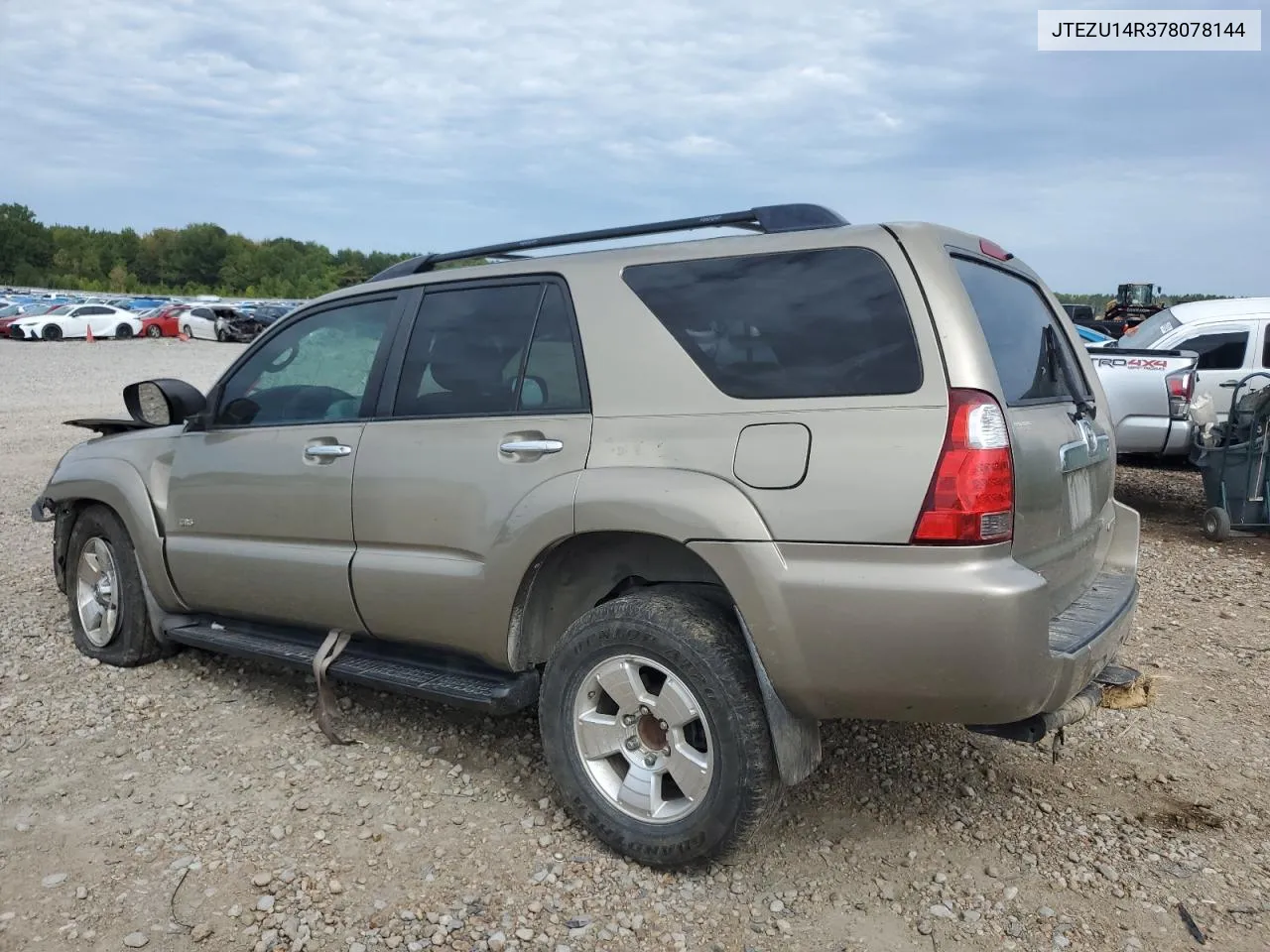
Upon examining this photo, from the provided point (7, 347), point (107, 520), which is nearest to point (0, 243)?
point (7, 347)

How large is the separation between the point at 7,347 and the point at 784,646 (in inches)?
1433

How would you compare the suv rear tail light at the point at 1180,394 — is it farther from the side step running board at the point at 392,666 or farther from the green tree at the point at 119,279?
the green tree at the point at 119,279

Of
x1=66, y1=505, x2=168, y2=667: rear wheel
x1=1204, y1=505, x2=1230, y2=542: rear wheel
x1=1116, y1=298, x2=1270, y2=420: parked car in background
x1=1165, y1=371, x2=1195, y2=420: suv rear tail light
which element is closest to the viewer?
x1=66, y1=505, x2=168, y2=667: rear wheel

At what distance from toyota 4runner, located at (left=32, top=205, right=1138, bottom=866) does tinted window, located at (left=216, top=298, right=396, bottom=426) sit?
0.06 ft

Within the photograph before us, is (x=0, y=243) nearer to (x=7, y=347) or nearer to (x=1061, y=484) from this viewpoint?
(x=7, y=347)

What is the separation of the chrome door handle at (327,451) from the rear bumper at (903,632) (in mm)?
1562

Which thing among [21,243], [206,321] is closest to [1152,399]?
[206,321]

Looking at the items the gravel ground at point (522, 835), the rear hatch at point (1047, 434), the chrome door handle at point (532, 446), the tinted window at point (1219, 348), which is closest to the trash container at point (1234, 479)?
the tinted window at point (1219, 348)

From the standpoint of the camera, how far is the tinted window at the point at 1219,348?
10.3 meters

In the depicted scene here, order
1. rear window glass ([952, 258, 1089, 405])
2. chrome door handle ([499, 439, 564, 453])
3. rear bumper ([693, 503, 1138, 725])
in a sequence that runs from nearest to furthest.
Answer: rear bumper ([693, 503, 1138, 725]) < rear window glass ([952, 258, 1089, 405]) < chrome door handle ([499, 439, 564, 453])

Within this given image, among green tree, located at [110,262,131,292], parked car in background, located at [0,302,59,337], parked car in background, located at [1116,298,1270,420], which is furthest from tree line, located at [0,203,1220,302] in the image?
parked car in background, located at [1116,298,1270,420]

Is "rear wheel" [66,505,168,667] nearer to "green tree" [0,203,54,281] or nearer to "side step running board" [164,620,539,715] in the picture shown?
"side step running board" [164,620,539,715]

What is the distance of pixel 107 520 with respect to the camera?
4.79 metres

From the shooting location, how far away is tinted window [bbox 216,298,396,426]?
13.0 ft
